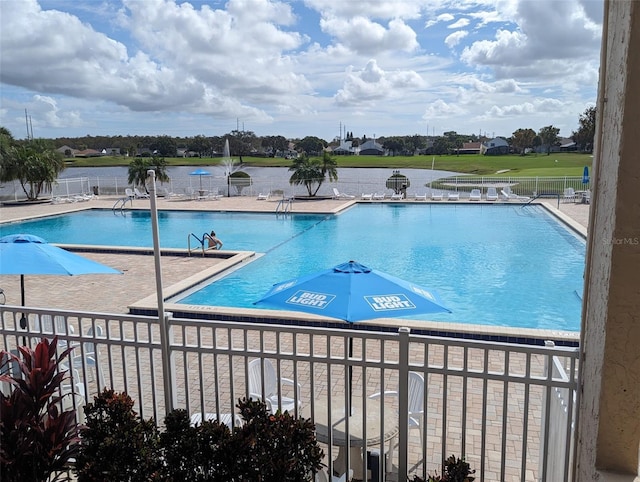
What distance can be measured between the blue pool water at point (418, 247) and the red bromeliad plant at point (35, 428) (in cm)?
626

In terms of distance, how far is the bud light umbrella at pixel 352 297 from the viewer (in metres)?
3.99

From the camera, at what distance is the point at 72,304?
28.7 feet

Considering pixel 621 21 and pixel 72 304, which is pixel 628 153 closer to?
pixel 621 21

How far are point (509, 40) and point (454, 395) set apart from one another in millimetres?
3319

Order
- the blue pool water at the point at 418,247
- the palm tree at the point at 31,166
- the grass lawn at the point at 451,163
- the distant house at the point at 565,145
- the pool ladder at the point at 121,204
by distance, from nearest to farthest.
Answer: the blue pool water at the point at 418,247, the pool ladder at the point at 121,204, the palm tree at the point at 31,166, the grass lawn at the point at 451,163, the distant house at the point at 565,145

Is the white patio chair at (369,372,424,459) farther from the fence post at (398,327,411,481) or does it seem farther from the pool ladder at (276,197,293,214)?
the pool ladder at (276,197,293,214)

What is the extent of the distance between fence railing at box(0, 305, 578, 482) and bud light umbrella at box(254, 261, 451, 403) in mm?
254

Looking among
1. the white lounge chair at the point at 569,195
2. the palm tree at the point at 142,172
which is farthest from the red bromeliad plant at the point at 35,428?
the palm tree at the point at 142,172

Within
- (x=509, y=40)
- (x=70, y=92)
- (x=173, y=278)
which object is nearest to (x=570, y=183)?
(x=173, y=278)

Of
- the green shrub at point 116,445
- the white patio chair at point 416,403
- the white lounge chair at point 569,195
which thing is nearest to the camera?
the green shrub at point 116,445

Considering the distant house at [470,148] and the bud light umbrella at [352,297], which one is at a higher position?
the distant house at [470,148]

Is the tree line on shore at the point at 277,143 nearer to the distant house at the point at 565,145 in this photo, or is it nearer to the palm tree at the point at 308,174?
the distant house at the point at 565,145

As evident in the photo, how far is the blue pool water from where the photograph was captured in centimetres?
988

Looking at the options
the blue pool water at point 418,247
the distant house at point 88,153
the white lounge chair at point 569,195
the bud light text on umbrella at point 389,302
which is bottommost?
the blue pool water at point 418,247
